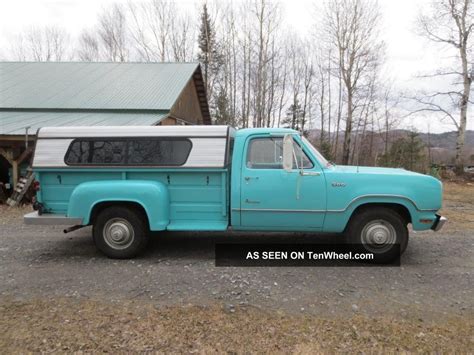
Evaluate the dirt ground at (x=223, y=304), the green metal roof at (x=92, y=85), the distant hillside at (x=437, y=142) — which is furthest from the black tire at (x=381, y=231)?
the distant hillside at (x=437, y=142)

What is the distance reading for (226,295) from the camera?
148 inches

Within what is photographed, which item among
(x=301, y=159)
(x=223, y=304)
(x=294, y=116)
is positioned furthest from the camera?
(x=294, y=116)

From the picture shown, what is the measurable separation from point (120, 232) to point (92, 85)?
44.2 ft

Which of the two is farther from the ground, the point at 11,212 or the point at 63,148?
the point at 63,148

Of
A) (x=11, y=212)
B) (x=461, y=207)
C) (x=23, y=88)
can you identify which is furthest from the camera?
(x=23, y=88)

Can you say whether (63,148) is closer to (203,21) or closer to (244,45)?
(244,45)

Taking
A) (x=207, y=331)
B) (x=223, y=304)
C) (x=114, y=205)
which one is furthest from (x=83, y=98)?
(x=207, y=331)

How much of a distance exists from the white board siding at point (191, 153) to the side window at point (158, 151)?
0.38 ft

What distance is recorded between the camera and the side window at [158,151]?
4727mm

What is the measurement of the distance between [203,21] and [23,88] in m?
21.1

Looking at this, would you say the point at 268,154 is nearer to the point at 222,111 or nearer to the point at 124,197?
the point at 124,197

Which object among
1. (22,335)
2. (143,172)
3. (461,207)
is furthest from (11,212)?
(461,207)

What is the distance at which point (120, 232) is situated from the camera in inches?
191

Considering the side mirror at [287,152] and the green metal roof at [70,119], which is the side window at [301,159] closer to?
the side mirror at [287,152]
